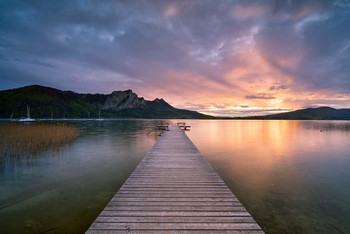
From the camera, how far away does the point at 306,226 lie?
17.5 ft

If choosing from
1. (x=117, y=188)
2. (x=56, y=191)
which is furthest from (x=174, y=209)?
(x=56, y=191)

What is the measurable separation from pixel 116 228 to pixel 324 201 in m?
9.12

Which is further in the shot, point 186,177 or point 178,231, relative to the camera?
point 186,177

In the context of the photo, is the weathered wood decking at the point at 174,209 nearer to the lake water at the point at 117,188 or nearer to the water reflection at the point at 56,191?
the lake water at the point at 117,188

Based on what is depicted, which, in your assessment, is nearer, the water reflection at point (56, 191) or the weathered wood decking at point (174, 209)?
the weathered wood decking at point (174, 209)

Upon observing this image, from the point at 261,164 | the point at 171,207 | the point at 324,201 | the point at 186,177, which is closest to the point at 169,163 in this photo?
the point at 186,177

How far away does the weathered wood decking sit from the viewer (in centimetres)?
355

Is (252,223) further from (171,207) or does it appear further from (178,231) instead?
(171,207)

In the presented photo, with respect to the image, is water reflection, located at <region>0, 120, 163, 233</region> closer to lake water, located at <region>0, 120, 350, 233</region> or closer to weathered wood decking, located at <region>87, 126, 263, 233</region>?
lake water, located at <region>0, 120, 350, 233</region>

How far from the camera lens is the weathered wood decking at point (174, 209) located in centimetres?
355

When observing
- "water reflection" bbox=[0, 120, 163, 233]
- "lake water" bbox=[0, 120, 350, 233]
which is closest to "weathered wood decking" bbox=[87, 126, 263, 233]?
"lake water" bbox=[0, 120, 350, 233]

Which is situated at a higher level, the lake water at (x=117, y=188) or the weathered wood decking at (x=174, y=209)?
the weathered wood decking at (x=174, y=209)

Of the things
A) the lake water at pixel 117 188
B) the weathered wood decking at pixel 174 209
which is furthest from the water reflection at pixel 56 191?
the weathered wood decking at pixel 174 209

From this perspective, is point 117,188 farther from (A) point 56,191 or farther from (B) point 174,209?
(B) point 174,209
